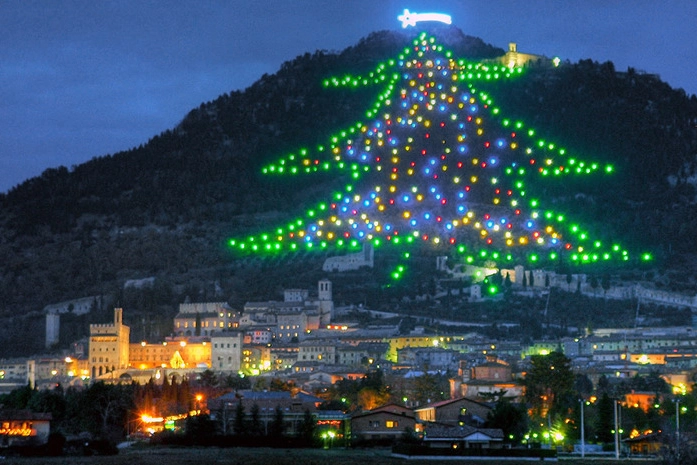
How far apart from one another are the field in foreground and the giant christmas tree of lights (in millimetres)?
82138

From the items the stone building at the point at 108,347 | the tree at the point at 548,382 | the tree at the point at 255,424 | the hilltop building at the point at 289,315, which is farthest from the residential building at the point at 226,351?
the tree at the point at 255,424

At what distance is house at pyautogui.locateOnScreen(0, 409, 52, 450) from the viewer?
3083 inches

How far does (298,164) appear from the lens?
7554 inches

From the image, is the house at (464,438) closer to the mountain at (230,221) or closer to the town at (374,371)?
the town at (374,371)

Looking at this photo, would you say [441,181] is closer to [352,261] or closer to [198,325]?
[352,261]

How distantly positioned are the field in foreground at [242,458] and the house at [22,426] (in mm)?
7804

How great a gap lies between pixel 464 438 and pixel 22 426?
77.5 ft

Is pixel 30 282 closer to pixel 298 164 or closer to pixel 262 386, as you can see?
pixel 298 164

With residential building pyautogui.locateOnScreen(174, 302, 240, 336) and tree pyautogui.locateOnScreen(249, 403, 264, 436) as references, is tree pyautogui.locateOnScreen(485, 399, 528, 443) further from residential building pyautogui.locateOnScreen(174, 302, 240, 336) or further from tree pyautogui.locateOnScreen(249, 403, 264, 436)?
residential building pyautogui.locateOnScreen(174, 302, 240, 336)

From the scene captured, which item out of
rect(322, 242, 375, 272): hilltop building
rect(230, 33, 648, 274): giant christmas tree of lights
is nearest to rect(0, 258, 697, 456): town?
rect(322, 242, 375, 272): hilltop building

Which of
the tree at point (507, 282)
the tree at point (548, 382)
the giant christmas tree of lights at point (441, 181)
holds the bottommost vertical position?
the tree at point (548, 382)

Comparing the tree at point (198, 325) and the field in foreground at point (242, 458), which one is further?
the tree at point (198, 325)

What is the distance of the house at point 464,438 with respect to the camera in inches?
2867

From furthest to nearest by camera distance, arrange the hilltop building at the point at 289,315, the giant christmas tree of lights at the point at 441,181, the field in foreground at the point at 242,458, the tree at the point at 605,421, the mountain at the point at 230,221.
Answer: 1. the mountain at the point at 230,221
2. the giant christmas tree of lights at the point at 441,181
3. the hilltop building at the point at 289,315
4. the tree at the point at 605,421
5. the field in foreground at the point at 242,458
